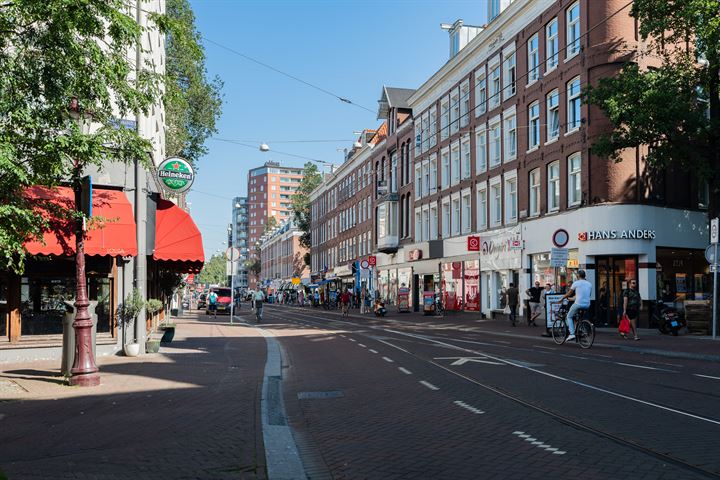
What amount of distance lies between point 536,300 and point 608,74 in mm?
9488

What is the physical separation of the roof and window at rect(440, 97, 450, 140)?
9936mm

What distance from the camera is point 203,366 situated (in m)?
14.1

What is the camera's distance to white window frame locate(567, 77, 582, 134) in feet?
99.5

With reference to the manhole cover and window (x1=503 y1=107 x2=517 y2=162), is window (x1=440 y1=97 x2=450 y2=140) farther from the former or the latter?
the manhole cover

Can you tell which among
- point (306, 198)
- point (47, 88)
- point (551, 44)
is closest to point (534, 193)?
point (551, 44)

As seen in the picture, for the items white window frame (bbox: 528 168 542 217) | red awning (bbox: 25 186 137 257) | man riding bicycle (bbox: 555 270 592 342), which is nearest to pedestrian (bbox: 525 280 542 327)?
white window frame (bbox: 528 168 542 217)

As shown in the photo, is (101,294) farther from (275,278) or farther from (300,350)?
(275,278)

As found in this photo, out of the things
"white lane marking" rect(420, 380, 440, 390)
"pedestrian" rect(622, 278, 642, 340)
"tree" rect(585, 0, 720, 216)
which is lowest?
"white lane marking" rect(420, 380, 440, 390)

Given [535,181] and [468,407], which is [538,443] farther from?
[535,181]

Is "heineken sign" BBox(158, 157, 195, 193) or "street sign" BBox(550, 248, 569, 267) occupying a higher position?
"heineken sign" BBox(158, 157, 195, 193)

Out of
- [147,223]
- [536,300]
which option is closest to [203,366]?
[147,223]

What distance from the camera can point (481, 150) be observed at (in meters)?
40.4

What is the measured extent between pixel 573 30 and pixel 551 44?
2.03 metres

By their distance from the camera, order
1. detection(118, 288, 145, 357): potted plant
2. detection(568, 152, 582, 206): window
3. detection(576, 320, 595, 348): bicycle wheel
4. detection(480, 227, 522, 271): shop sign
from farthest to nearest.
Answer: detection(480, 227, 522, 271): shop sign, detection(568, 152, 582, 206): window, detection(576, 320, 595, 348): bicycle wheel, detection(118, 288, 145, 357): potted plant
